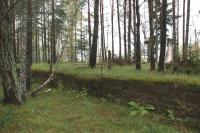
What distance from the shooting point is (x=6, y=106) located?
1326 cm

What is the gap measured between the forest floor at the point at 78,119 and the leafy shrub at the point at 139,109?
16 centimetres

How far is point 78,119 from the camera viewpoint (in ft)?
39.0

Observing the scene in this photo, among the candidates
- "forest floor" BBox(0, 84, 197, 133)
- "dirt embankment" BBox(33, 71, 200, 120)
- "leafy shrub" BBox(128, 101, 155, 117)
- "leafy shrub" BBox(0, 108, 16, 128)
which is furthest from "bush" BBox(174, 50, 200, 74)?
"leafy shrub" BBox(0, 108, 16, 128)

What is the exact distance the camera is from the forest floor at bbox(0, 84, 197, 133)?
10484 millimetres

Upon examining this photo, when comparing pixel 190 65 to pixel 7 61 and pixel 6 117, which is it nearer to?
pixel 7 61

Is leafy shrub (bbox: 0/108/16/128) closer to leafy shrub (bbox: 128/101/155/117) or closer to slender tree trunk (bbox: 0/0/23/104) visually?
slender tree trunk (bbox: 0/0/23/104)

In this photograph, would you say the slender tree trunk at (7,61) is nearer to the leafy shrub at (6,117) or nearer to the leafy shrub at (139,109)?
the leafy shrub at (6,117)

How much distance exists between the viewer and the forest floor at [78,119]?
1048 cm

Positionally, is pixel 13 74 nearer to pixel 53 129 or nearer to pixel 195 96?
pixel 53 129

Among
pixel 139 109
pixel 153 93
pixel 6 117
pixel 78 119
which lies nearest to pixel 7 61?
pixel 6 117

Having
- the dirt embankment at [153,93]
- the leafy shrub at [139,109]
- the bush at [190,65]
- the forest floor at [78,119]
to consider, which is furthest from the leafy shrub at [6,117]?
the bush at [190,65]

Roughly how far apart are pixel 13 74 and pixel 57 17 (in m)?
25.7

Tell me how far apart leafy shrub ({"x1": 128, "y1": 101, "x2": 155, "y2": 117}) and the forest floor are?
0.53 feet

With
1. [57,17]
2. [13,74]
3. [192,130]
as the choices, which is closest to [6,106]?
[13,74]
